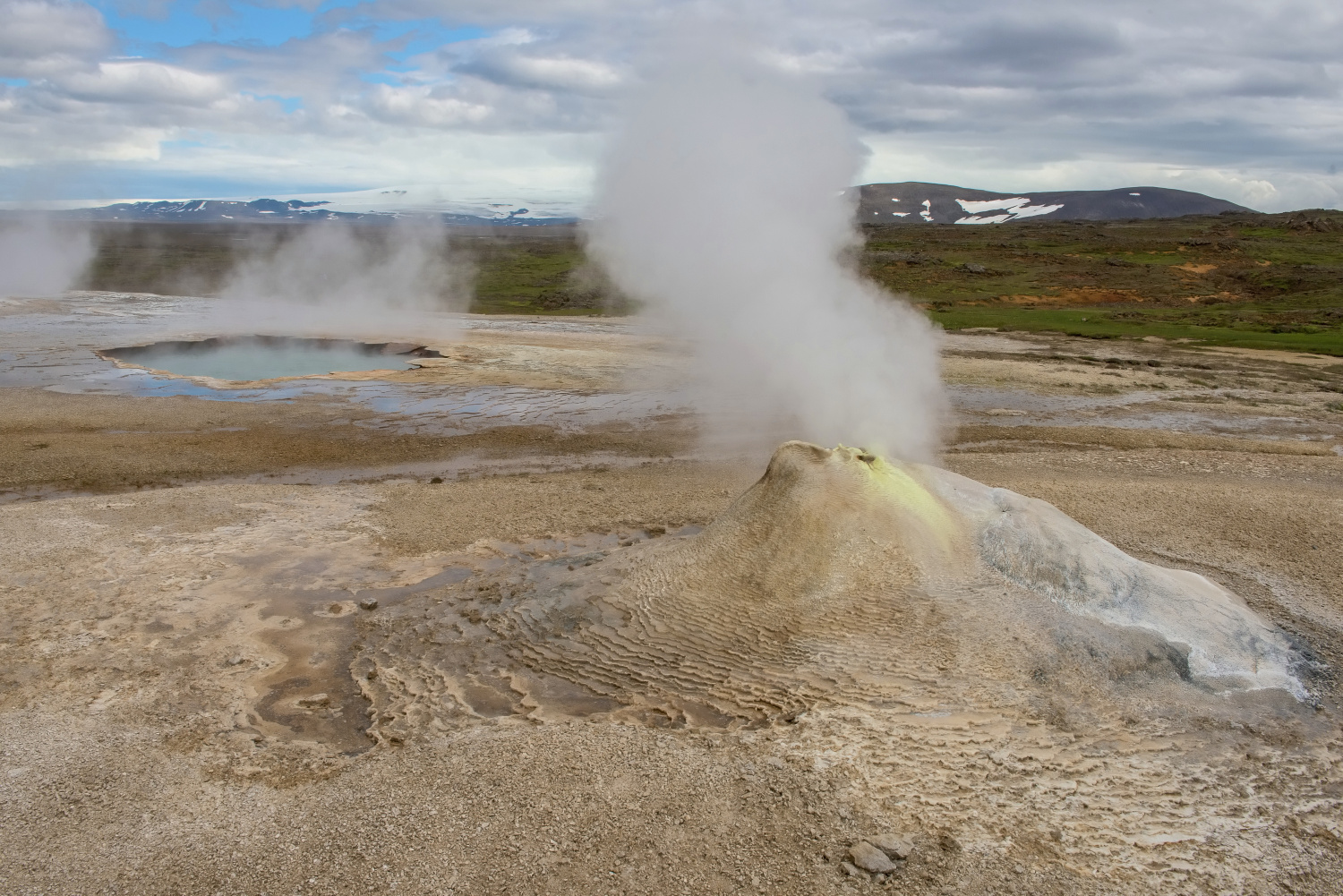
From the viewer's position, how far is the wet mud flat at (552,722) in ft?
16.3

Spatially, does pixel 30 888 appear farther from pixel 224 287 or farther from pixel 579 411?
pixel 224 287

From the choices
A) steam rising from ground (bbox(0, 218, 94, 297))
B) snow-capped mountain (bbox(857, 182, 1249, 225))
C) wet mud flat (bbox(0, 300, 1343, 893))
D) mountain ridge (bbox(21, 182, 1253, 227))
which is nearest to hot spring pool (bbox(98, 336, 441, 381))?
wet mud flat (bbox(0, 300, 1343, 893))

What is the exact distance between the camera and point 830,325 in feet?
44.3

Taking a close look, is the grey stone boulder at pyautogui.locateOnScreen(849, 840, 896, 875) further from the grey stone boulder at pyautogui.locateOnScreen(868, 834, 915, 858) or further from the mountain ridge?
the mountain ridge

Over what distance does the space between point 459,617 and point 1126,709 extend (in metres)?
5.47

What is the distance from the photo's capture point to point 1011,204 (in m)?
97.5

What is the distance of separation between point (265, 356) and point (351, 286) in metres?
14.4

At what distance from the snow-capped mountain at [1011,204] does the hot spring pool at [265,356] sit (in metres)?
72.0

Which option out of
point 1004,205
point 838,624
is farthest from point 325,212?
point 838,624

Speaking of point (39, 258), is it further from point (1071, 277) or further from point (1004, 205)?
point (1004, 205)

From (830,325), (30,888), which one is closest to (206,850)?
(30,888)

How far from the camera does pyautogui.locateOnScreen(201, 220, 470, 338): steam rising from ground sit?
29.2 metres

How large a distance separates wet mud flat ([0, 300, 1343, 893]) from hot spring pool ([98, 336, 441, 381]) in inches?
390

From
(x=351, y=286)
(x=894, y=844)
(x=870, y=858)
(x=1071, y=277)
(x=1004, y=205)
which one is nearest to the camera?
(x=870, y=858)
